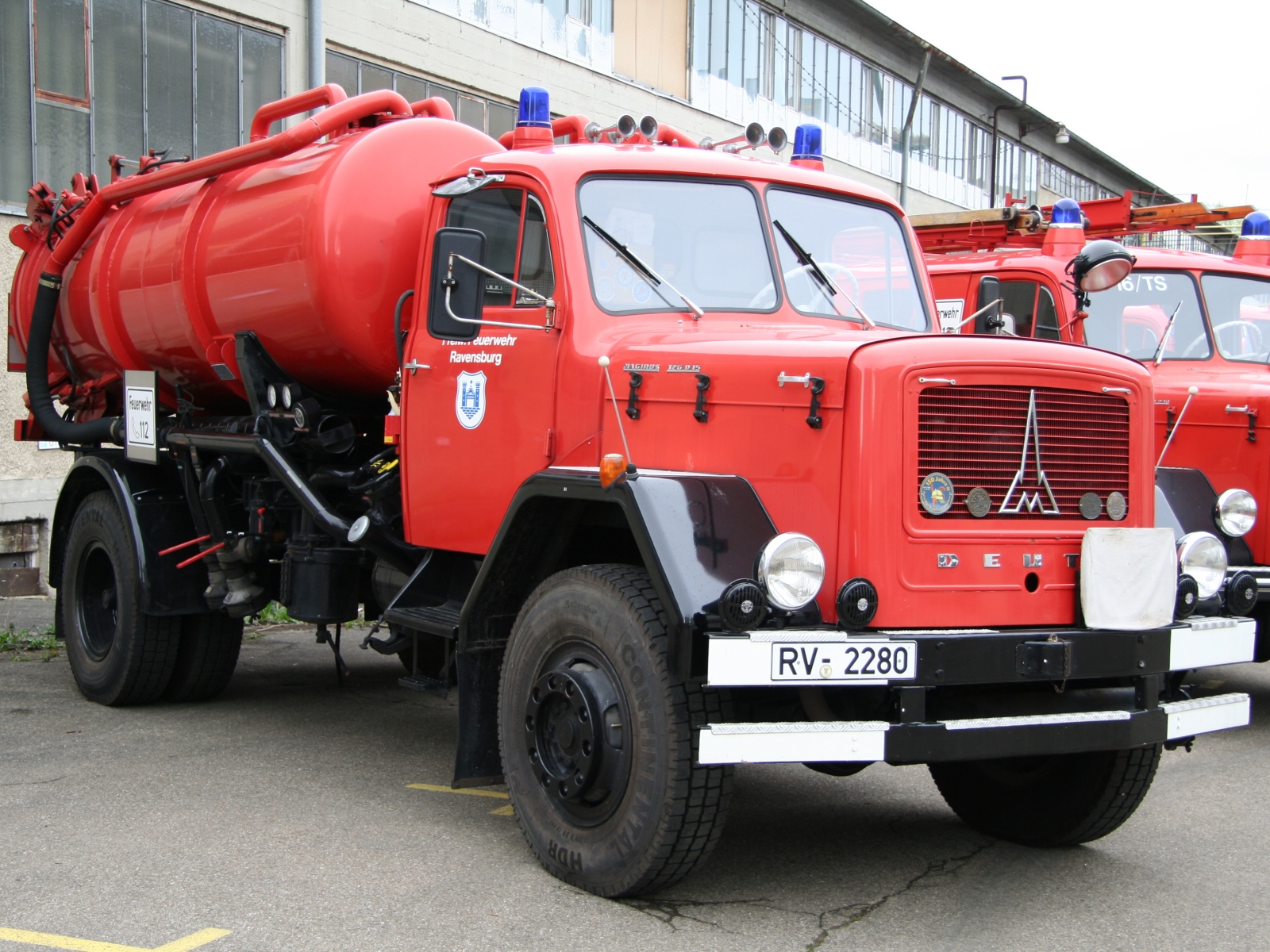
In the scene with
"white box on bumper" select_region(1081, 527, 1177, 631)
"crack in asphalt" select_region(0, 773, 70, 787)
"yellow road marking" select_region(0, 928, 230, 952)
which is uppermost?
"white box on bumper" select_region(1081, 527, 1177, 631)

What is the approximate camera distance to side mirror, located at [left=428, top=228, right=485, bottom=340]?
5262mm

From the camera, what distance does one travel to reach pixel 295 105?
755cm

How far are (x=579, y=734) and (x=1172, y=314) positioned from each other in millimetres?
5984

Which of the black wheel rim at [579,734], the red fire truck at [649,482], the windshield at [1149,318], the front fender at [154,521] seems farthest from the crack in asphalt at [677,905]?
the windshield at [1149,318]

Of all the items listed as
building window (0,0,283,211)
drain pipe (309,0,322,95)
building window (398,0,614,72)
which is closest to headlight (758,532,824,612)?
building window (0,0,283,211)

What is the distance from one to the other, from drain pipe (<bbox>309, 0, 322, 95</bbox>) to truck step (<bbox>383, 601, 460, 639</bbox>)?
11286 mm

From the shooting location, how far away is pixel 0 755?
6.56 meters

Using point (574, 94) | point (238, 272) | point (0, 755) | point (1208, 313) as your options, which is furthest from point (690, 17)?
point (0, 755)

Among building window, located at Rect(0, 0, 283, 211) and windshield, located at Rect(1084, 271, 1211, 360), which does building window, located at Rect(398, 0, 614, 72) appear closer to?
building window, located at Rect(0, 0, 283, 211)

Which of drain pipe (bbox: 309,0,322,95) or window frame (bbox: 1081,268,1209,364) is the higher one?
drain pipe (bbox: 309,0,322,95)

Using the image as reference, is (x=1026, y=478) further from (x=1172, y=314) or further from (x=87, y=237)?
(x=87, y=237)

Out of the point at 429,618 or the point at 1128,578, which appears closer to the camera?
the point at 1128,578

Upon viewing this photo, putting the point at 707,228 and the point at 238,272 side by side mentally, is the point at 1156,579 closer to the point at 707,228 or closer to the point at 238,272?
the point at 707,228

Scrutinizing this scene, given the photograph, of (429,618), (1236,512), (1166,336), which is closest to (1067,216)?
(1166,336)
